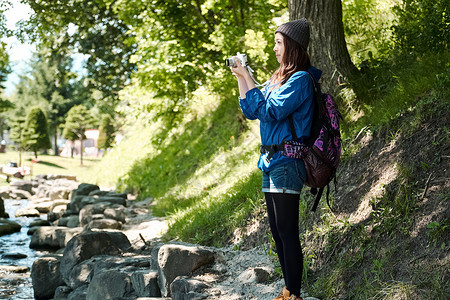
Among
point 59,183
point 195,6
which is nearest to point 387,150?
point 195,6

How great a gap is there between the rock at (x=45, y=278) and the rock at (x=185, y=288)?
2.75m

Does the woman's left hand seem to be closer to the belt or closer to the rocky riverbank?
the belt

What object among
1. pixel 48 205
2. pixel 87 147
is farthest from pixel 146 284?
pixel 87 147

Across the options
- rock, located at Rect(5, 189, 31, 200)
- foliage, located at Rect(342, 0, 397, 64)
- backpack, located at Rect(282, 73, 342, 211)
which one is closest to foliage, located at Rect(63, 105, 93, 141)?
rock, located at Rect(5, 189, 31, 200)

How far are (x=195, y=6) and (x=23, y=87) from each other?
5805 centimetres

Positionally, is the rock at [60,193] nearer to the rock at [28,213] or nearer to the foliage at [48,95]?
the rock at [28,213]

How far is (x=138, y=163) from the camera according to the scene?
1706 cm

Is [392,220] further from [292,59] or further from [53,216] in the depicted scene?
[53,216]

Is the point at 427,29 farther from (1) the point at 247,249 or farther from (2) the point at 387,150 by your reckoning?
(1) the point at 247,249

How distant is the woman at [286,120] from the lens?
12.1 feet

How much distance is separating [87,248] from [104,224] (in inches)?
92.5

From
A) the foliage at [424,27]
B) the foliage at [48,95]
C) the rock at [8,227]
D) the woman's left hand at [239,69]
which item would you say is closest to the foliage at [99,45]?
the rock at [8,227]

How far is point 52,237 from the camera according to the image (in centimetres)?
994

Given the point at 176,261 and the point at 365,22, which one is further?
the point at 365,22
